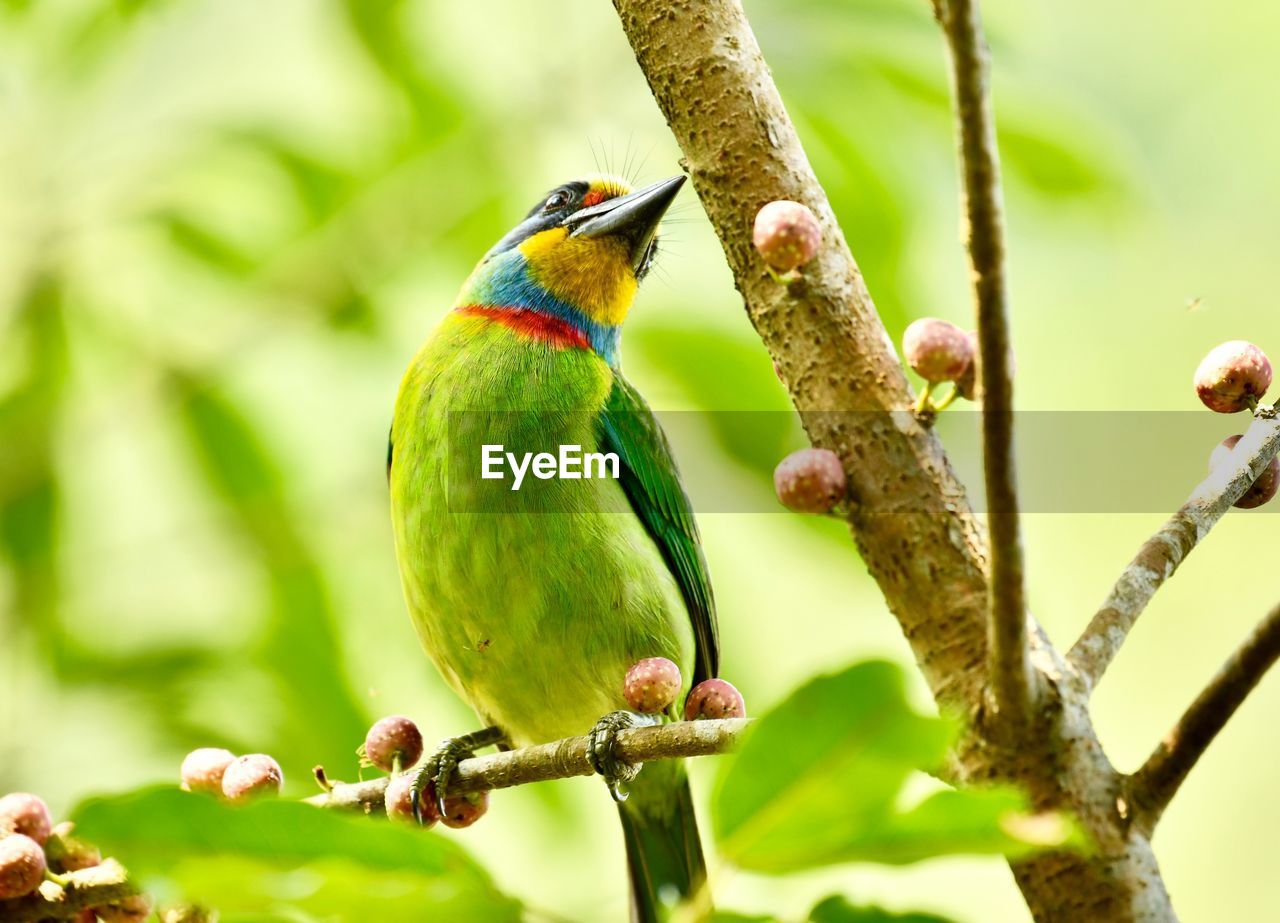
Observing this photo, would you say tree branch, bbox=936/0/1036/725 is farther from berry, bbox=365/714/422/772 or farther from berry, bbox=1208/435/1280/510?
berry, bbox=365/714/422/772

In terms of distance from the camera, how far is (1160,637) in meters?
7.59

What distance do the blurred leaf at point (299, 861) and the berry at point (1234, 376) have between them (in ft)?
4.21

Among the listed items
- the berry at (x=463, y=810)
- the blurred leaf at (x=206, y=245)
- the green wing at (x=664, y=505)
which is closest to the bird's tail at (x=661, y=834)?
the green wing at (x=664, y=505)

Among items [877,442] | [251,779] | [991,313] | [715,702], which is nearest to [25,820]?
[251,779]

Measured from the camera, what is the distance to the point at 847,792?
3.78ft

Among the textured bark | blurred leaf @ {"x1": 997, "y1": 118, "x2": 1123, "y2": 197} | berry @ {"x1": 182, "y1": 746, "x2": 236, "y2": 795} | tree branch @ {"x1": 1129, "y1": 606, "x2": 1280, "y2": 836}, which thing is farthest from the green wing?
tree branch @ {"x1": 1129, "y1": 606, "x2": 1280, "y2": 836}

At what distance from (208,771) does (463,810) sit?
1.74 ft

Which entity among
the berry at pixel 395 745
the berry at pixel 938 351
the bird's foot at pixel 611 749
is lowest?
the bird's foot at pixel 611 749

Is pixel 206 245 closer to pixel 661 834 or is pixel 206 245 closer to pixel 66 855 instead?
pixel 66 855

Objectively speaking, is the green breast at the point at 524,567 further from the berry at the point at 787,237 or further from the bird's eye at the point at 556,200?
the berry at the point at 787,237

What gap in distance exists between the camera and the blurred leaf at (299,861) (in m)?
1.15

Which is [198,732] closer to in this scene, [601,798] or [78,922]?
[78,922]

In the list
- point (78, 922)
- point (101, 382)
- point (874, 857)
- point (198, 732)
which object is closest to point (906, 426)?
point (874, 857)

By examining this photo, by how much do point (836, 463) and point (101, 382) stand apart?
229cm
